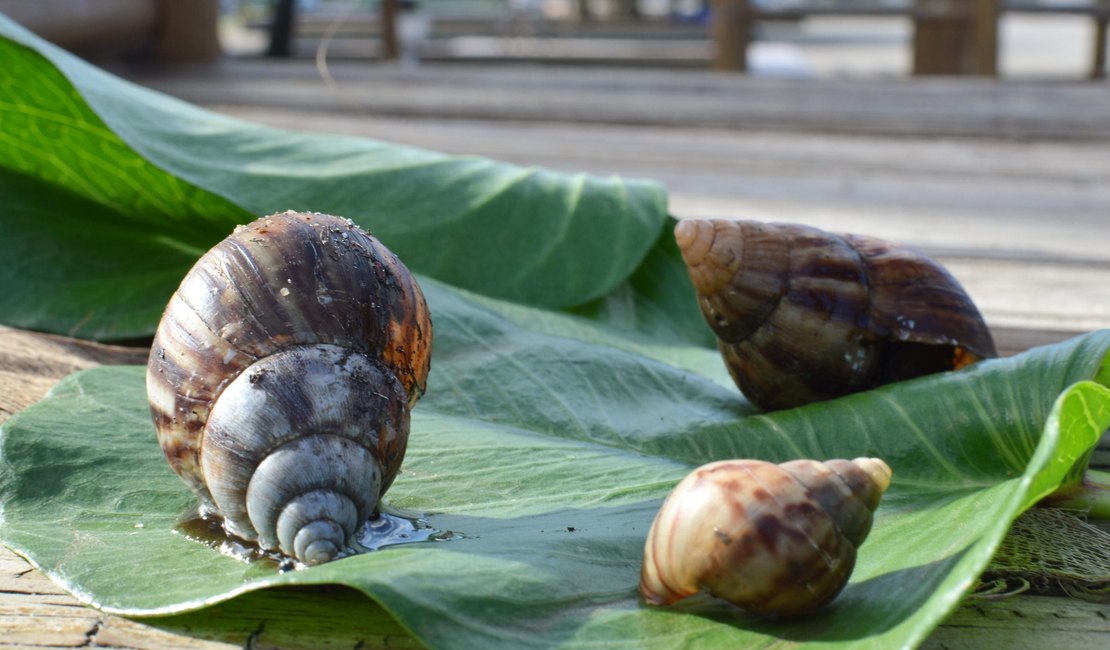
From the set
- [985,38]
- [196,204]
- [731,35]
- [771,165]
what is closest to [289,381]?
[196,204]

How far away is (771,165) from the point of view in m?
3.30

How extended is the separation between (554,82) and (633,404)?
3.30 metres

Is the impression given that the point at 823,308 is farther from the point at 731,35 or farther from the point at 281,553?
the point at 731,35

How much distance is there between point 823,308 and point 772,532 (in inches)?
20.1

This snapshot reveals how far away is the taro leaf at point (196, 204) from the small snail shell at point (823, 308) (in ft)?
1.67

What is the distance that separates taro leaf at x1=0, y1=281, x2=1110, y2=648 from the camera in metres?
0.98

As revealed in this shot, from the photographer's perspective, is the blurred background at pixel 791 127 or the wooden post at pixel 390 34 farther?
the wooden post at pixel 390 34

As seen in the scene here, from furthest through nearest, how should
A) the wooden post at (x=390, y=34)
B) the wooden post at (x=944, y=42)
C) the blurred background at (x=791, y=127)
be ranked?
the wooden post at (x=390, y=34), the wooden post at (x=944, y=42), the blurred background at (x=791, y=127)

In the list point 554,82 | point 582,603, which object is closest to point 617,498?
point 582,603

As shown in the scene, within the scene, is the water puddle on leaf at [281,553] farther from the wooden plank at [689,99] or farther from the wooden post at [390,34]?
the wooden post at [390,34]

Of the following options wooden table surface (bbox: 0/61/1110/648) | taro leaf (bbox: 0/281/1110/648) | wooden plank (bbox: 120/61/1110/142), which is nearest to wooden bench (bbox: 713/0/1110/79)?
wooden plank (bbox: 120/61/1110/142)

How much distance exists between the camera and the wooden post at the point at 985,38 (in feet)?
18.7

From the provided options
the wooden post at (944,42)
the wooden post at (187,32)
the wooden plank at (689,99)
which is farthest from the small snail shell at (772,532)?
the wooden post at (944,42)

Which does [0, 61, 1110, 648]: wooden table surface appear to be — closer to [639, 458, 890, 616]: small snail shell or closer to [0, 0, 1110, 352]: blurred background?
[0, 0, 1110, 352]: blurred background
